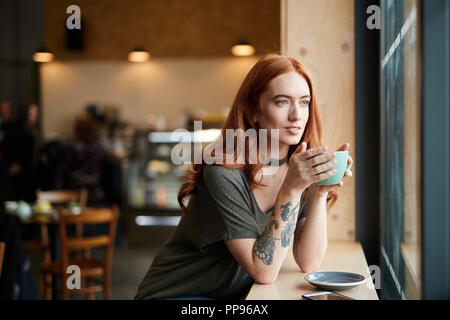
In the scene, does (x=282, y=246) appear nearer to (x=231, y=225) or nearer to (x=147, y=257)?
(x=231, y=225)

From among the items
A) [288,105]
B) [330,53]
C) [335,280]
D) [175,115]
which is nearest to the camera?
[335,280]

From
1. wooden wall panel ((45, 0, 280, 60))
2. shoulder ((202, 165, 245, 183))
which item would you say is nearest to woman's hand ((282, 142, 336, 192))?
shoulder ((202, 165, 245, 183))

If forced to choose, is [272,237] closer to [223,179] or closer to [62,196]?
[223,179]

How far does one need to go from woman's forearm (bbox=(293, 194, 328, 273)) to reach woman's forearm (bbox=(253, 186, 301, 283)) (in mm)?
159

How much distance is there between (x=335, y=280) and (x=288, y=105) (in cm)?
50

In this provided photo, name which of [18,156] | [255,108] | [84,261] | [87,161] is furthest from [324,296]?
[18,156]

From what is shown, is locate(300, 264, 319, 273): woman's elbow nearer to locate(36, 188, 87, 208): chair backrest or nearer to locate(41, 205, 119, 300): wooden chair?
locate(41, 205, 119, 300): wooden chair

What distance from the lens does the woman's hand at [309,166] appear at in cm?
125

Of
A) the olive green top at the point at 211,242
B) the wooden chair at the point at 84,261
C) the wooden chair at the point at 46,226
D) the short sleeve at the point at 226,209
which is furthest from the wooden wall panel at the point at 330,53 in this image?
the wooden chair at the point at 46,226

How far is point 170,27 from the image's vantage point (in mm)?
8234

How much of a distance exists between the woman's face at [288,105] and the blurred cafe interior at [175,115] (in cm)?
30

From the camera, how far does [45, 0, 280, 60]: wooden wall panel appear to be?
805 centimetres

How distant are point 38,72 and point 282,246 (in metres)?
8.21
